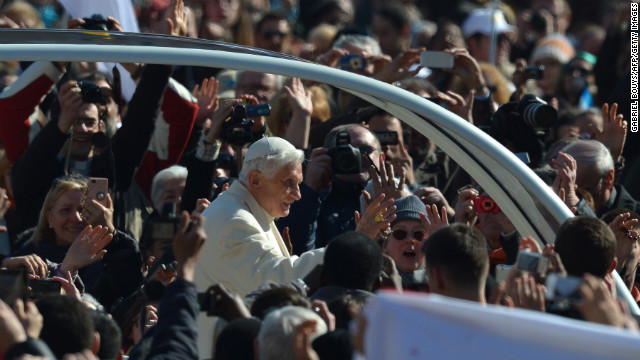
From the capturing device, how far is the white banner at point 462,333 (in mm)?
3572

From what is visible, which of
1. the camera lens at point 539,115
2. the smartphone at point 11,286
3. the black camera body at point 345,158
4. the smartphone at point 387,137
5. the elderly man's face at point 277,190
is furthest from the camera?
the smartphone at point 387,137

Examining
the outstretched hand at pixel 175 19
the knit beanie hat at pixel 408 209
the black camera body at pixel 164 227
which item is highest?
the outstretched hand at pixel 175 19

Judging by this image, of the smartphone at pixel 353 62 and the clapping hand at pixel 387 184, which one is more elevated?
the smartphone at pixel 353 62

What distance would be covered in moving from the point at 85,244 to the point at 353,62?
3.06m

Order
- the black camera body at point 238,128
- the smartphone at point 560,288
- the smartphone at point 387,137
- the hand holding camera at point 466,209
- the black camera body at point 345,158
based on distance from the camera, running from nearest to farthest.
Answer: the smartphone at point 560,288 → the hand holding camera at point 466,209 → the black camera body at point 345,158 → the black camera body at point 238,128 → the smartphone at point 387,137

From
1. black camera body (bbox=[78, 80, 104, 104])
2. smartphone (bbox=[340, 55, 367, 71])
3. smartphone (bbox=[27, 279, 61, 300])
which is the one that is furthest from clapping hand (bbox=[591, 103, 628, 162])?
smartphone (bbox=[27, 279, 61, 300])

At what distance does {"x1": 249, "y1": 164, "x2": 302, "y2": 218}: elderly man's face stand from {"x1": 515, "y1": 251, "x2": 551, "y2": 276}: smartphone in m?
1.72

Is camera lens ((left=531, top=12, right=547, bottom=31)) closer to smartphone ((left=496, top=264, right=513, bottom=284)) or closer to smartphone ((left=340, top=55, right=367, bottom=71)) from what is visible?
smartphone ((left=340, top=55, right=367, bottom=71))

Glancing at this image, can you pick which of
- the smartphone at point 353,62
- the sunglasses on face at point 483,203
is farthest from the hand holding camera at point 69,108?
the sunglasses on face at point 483,203

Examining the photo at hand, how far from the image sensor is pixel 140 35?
19.6 ft

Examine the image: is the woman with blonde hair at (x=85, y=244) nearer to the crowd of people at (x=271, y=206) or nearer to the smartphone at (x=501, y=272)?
the crowd of people at (x=271, y=206)

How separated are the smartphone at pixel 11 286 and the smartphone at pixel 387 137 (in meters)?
3.31

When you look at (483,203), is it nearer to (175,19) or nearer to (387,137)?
(387,137)

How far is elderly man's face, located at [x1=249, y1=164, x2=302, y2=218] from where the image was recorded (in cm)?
612
